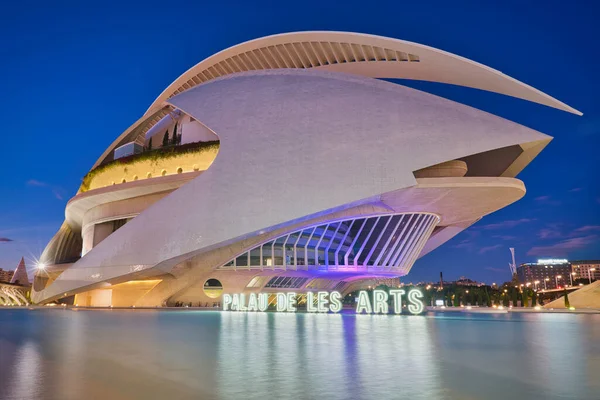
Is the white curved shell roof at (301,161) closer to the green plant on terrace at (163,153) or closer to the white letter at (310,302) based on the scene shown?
the green plant on terrace at (163,153)

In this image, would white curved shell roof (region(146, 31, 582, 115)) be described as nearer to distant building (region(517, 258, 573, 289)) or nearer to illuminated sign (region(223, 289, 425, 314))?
illuminated sign (region(223, 289, 425, 314))

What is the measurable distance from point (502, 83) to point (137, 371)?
87.8ft

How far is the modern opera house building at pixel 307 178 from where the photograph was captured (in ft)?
84.3

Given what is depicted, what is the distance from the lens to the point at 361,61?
1283 inches

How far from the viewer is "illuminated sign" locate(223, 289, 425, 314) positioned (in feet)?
72.8

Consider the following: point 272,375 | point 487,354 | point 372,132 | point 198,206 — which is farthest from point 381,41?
point 272,375

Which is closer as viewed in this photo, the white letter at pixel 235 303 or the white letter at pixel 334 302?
the white letter at pixel 334 302

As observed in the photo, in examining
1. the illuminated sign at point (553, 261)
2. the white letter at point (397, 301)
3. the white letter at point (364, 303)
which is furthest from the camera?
the illuminated sign at point (553, 261)

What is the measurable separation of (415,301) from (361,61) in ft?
58.0

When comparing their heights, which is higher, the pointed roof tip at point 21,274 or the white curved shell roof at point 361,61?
the white curved shell roof at point 361,61

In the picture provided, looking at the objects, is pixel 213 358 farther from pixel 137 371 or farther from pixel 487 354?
pixel 487 354

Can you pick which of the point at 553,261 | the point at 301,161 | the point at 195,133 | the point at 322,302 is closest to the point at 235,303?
the point at 322,302

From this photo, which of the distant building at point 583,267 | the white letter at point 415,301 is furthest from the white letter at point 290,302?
the distant building at point 583,267

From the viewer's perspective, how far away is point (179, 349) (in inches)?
332
